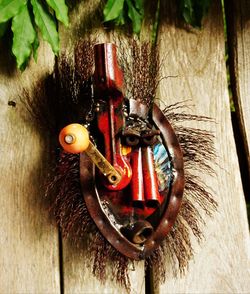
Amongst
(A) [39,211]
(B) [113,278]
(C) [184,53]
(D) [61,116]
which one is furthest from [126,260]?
(C) [184,53]

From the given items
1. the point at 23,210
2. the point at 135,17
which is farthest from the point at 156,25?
the point at 23,210

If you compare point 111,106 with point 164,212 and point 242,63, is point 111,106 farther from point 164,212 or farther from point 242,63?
point 242,63

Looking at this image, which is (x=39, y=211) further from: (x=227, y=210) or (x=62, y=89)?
(x=227, y=210)

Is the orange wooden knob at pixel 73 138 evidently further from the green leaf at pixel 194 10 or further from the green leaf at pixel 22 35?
the green leaf at pixel 194 10

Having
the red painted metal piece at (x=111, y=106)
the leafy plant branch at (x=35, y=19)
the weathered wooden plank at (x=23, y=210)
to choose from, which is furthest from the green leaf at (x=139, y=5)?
the weathered wooden plank at (x=23, y=210)

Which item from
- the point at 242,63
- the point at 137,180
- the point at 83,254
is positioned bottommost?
the point at 83,254

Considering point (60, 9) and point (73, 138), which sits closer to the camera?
point (73, 138)

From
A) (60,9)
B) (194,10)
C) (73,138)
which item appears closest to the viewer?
(73,138)
